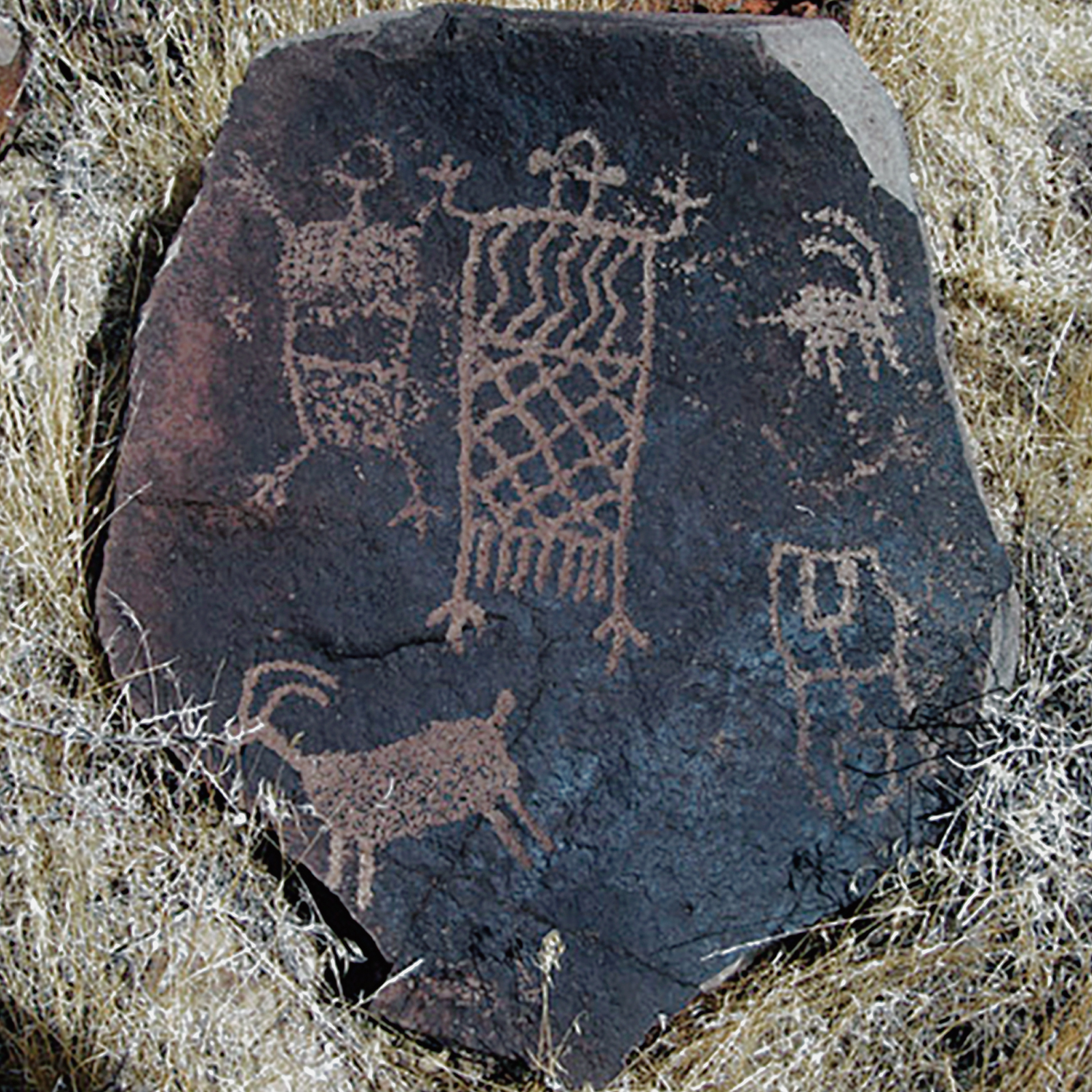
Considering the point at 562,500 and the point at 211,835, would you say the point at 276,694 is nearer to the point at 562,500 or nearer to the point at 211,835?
the point at 211,835

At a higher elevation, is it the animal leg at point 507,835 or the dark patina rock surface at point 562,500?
the dark patina rock surface at point 562,500

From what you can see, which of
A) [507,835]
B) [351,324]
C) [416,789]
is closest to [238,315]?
[351,324]

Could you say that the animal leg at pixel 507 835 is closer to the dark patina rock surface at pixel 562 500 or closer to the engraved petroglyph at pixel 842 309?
the dark patina rock surface at pixel 562 500

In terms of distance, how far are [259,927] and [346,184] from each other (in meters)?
1.11

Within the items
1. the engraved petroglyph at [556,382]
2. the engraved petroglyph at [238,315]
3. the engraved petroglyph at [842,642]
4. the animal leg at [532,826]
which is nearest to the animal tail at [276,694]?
the engraved petroglyph at [556,382]

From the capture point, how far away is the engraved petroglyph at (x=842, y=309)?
2467 mm

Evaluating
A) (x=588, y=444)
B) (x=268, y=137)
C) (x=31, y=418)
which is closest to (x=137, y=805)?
(x=31, y=418)

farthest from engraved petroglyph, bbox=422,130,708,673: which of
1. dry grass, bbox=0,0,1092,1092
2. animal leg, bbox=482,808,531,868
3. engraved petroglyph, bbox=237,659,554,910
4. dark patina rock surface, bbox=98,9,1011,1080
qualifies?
dry grass, bbox=0,0,1092,1092

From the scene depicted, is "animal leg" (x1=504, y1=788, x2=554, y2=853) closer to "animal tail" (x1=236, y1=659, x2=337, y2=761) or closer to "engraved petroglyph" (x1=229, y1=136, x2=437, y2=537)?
"animal tail" (x1=236, y1=659, x2=337, y2=761)

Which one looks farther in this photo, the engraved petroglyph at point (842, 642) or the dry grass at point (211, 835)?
the engraved petroglyph at point (842, 642)

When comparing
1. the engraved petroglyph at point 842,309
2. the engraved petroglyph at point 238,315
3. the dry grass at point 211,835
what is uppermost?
the engraved petroglyph at point 842,309

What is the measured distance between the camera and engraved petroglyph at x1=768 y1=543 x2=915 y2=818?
2.39m

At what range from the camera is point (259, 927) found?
7.89 feet

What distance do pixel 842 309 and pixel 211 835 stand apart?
121 centimetres
